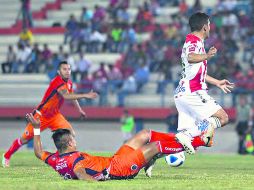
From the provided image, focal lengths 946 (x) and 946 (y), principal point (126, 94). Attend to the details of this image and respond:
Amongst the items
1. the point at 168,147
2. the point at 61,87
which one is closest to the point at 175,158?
the point at 168,147

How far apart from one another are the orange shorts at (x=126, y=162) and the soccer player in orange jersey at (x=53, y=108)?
568cm

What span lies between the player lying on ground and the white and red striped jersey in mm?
1404

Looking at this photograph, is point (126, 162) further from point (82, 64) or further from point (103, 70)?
point (82, 64)

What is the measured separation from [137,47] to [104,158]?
2393 centimetres

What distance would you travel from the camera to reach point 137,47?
36969 mm

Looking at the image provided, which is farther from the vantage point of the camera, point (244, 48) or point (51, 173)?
point (244, 48)

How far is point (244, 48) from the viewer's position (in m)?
35.9

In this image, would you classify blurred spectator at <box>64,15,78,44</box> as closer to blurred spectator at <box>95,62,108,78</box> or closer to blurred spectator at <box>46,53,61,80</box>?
blurred spectator at <box>46,53,61,80</box>

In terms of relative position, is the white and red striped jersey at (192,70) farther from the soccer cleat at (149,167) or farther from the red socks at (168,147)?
the soccer cleat at (149,167)

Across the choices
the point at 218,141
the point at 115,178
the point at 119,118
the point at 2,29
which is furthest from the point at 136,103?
the point at 115,178

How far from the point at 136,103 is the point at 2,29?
36.5 feet

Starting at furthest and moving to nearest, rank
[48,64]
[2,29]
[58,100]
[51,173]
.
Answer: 1. [2,29]
2. [48,64]
3. [58,100]
4. [51,173]

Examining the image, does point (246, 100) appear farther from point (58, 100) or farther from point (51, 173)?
point (51, 173)

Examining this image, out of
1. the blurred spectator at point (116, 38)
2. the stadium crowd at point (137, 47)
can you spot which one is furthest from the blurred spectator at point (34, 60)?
the blurred spectator at point (116, 38)
